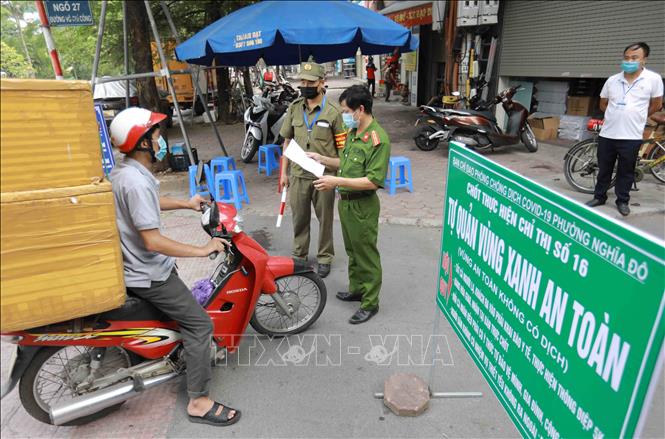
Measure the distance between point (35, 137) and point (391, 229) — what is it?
13.7ft

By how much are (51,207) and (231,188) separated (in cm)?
463

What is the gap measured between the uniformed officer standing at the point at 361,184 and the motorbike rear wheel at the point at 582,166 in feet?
13.7

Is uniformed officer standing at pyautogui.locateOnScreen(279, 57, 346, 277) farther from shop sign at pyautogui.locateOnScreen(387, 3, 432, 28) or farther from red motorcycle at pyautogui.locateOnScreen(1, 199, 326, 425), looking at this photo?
shop sign at pyautogui.locateOnScreen(387, 3, 432, 28)

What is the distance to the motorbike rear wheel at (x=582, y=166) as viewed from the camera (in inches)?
238

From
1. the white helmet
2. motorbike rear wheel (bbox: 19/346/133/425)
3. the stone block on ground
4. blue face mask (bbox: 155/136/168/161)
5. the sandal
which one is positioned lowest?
the sandal

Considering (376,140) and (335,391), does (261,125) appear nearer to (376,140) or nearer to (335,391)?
(376,140)

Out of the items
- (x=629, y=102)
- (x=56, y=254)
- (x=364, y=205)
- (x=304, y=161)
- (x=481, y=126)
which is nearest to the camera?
(x=56, y=254)

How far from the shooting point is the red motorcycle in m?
2.25

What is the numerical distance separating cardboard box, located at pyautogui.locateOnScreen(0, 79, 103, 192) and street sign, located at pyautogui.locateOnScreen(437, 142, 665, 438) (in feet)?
5.63

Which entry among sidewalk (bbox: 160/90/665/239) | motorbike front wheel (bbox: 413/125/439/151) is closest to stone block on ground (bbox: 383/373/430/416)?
sidewalk (bbox: 160/90/665/239)

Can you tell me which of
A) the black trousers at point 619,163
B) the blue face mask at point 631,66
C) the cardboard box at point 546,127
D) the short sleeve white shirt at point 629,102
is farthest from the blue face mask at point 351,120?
the cardboard box at point 546,127

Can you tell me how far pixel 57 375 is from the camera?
2.43m

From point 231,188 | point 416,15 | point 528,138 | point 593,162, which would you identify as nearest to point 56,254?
point 231,188

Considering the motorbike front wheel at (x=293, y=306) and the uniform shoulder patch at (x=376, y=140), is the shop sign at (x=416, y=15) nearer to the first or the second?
the uniform shoulder patch at (x=376, y=140)
